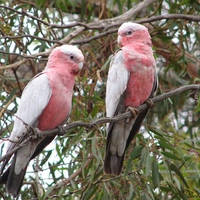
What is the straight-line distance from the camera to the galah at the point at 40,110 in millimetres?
3709

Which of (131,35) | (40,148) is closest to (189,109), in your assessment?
(131,35)

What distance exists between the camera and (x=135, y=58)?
385cm

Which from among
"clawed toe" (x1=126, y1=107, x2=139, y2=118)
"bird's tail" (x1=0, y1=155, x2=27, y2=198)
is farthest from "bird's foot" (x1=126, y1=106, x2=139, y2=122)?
"bird's tail" (x1=0, y1=155, x2=27, y2=198)

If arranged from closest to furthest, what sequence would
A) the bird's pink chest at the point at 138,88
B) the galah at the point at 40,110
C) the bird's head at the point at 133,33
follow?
1. the galah at the point at 40,110
2. the bird's pink chest at the point at 138,88
3. the bird's head at the point at 133,33

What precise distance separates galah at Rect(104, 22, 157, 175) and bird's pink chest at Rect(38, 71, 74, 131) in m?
0.28

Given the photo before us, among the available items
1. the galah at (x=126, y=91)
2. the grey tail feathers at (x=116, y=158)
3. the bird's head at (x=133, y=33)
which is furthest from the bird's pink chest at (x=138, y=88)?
the bird's head at (x=133, y=33)

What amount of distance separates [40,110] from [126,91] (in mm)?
580

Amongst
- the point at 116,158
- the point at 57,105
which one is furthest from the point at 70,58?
the point at 116,158

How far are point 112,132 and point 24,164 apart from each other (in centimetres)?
62

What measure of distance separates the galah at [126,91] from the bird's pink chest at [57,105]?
28cm

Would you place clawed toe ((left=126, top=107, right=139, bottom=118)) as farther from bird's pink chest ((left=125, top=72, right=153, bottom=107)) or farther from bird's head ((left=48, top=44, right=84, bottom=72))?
bird's head ((left=48, top=44, right=84, bottom=72))

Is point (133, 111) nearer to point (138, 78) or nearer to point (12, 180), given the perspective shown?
point (138, 78)

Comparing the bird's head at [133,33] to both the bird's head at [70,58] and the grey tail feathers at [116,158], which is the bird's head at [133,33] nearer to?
the bird's head at [70,58]

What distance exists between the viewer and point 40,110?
3.71 m
